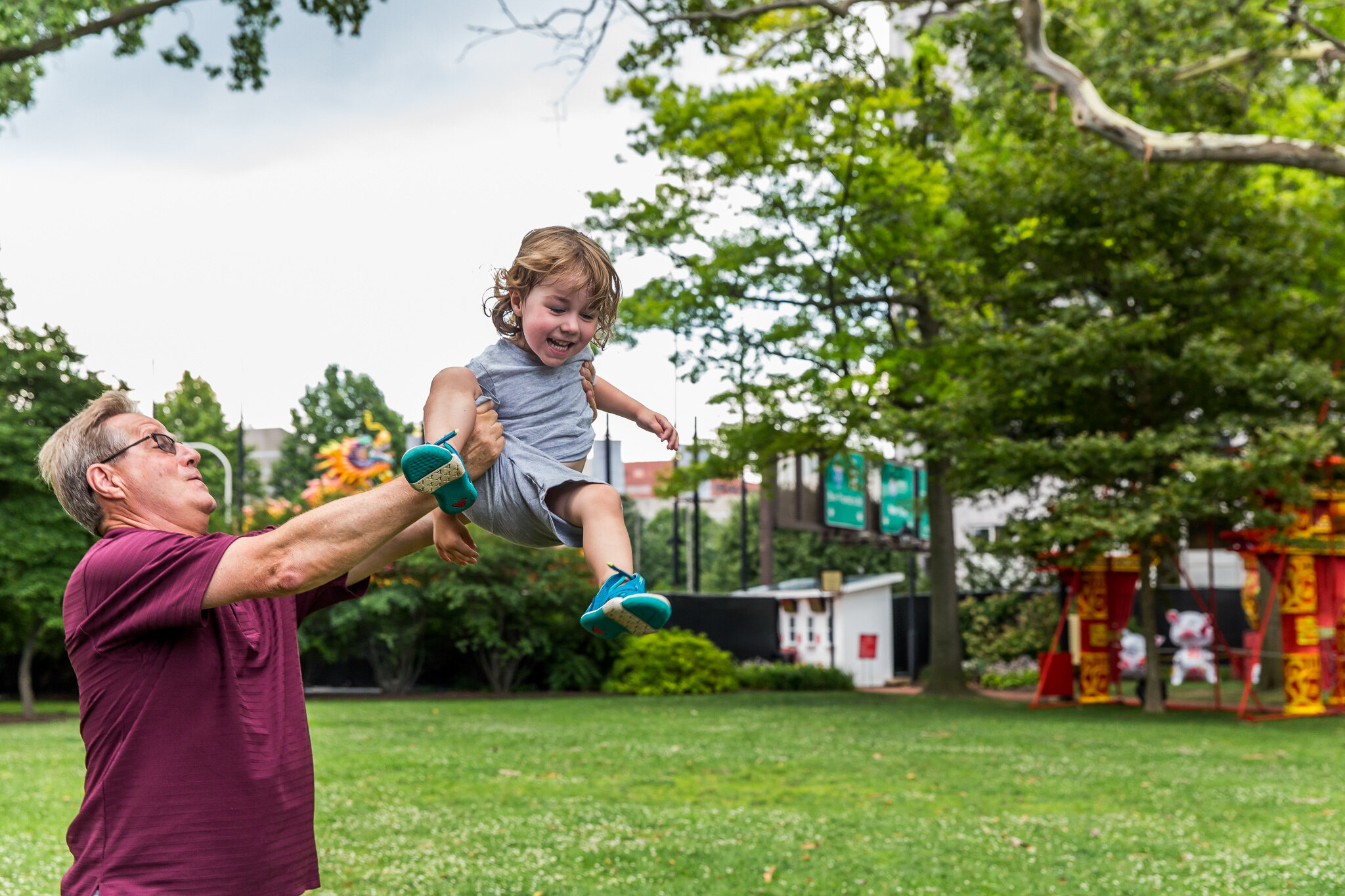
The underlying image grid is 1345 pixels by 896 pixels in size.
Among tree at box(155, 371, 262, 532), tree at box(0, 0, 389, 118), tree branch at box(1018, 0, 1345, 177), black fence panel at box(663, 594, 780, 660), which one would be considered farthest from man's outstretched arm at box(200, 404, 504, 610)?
tree at box(155, 371, 262, 532)

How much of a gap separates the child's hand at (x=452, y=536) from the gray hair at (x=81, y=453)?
78 cm

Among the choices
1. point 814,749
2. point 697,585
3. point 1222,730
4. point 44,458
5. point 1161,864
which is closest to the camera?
point 44,458

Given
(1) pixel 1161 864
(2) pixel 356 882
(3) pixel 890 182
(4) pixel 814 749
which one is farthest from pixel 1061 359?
(2) pixel 356 882

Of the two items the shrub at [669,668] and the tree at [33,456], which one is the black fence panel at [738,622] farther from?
the tree at [33,456]

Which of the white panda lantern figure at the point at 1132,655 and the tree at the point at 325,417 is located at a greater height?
the tree at the point at 325,417

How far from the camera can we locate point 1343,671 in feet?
58.7

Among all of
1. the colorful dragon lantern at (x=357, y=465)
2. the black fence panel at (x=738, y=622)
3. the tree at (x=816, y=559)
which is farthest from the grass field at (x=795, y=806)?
the tree at (x=816, y=559)

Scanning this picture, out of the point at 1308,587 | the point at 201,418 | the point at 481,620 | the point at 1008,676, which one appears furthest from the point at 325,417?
the point at 1308,587

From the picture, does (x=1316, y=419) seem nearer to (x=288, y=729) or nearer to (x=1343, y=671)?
(x=1343, y=671)

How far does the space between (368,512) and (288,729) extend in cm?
85

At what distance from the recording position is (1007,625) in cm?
2573

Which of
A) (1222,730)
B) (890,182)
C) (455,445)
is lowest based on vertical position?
(1222,730)

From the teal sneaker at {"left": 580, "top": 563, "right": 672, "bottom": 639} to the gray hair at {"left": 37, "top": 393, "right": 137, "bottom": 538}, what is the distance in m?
1.30

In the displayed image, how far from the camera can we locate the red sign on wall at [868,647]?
83.9 feet
